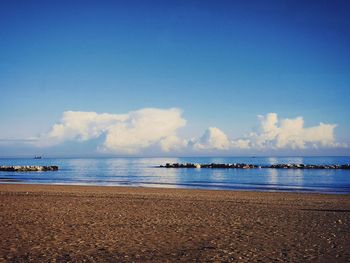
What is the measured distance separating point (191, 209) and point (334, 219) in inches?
291

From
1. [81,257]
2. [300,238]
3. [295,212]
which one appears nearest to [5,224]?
[81,257]

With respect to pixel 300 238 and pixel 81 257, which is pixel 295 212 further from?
pixel 81 257

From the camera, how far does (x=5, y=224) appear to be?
1393 centimetres

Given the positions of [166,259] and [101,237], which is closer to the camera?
[166,259]

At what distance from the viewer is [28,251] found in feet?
32.3

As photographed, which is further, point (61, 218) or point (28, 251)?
point (61, 218)

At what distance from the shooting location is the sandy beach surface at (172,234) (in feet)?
31.4

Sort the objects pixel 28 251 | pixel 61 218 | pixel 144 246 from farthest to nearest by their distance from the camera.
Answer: pixel 61 218
pixel 144 246
pixel 28 251

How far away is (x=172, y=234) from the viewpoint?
490 inches

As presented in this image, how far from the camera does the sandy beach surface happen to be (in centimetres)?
959

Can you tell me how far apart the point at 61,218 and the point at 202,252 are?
332 inches

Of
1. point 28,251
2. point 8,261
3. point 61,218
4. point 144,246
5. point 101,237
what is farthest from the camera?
point 61,218

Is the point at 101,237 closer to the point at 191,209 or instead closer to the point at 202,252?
the point at 202,252

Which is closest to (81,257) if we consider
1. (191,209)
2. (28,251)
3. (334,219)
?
(28,251)
